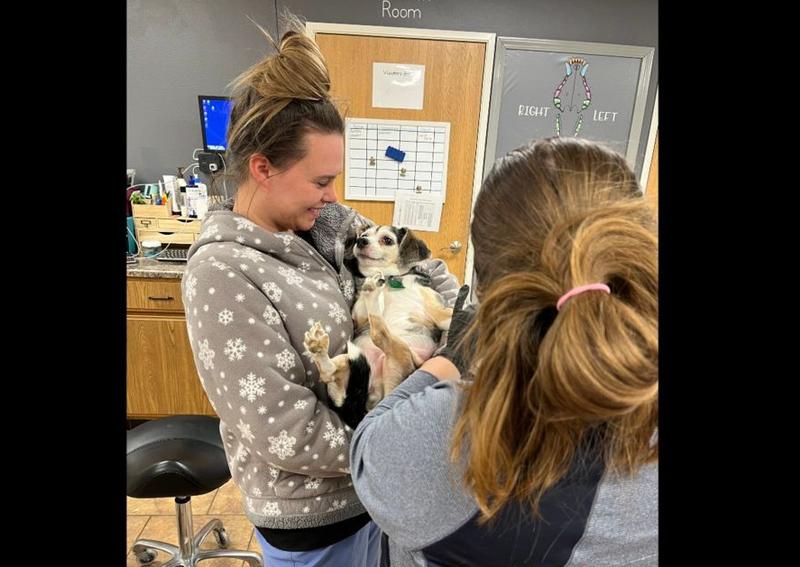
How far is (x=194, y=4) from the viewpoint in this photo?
288cm

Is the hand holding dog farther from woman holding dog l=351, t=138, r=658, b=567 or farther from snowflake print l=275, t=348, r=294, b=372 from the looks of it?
snowflake print l=275, t=348, r=294, b=372

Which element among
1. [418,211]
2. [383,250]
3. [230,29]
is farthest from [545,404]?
[230,29]

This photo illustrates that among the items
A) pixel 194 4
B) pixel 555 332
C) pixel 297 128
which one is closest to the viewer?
pixel 555 332

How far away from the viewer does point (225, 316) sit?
34.1 inches

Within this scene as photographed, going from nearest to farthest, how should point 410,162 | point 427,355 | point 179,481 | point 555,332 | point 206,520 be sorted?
point 555,332 < point 427,355 < point 179,481 < point 206,520 < point 410,162

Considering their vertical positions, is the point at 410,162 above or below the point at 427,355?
above

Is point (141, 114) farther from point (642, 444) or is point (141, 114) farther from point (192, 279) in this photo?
point (642, 444)

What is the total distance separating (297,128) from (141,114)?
2.66m

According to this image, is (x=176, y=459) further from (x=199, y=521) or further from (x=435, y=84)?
(x=435, y=84)

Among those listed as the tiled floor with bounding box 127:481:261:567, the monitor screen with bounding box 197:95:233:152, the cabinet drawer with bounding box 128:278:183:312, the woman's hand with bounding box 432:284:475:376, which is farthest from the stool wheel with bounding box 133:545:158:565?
the monitor screen with bounding box 197:95:233:152

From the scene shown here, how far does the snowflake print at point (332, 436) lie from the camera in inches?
36.7

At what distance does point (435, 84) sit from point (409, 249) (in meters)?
1.90

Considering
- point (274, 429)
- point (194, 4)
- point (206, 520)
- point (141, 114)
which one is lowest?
point (206, 520)
